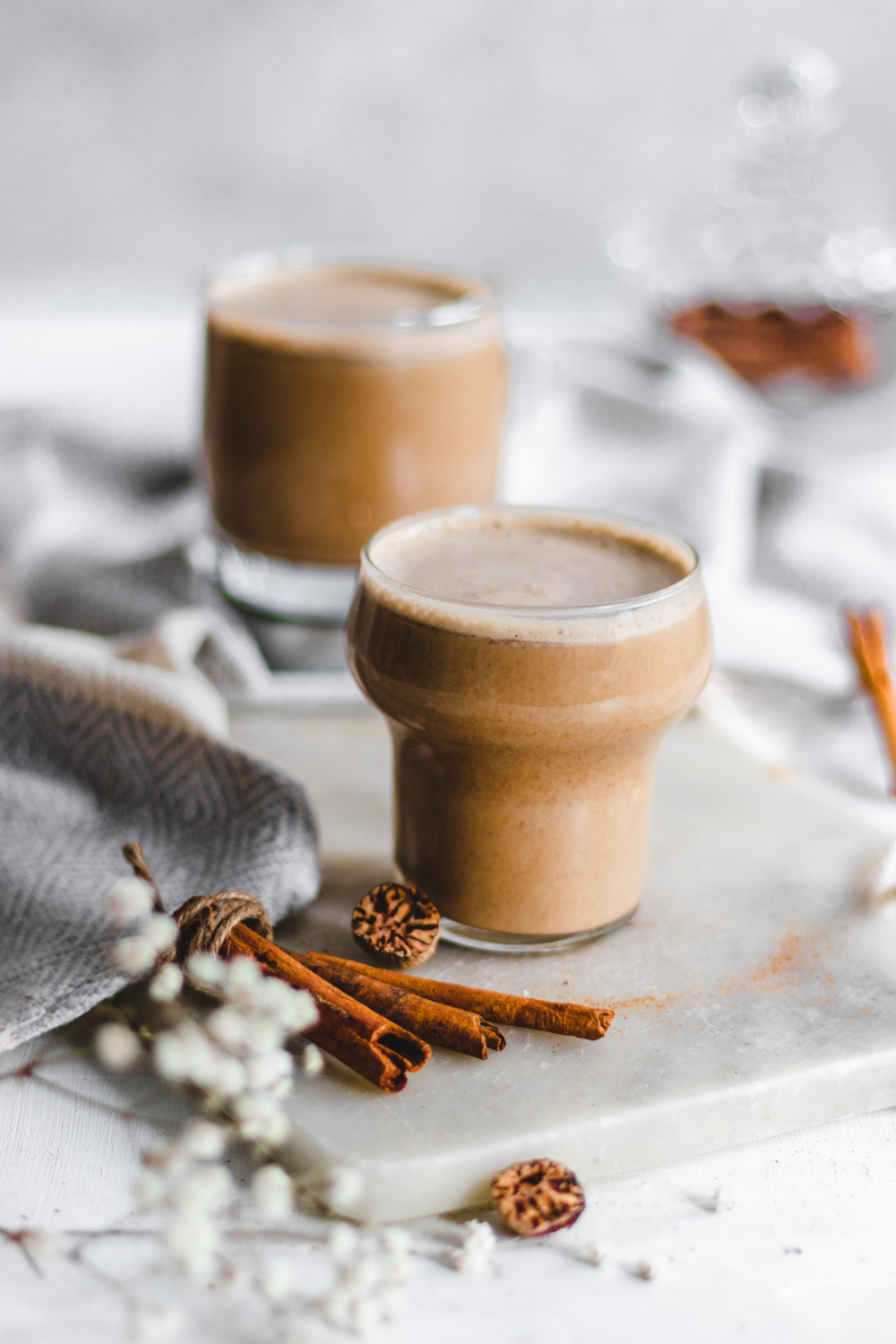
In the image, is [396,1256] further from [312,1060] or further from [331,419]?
[331,419]

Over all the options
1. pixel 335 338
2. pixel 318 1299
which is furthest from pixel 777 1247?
pixel 335 338

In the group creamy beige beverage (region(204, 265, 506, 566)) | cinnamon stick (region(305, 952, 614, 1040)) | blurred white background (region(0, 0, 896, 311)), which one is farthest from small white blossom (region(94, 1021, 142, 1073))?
blurred white background (region(0, 0, 896, 311))

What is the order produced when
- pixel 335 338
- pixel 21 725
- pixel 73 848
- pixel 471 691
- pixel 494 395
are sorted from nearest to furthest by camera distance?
pixel 471 691 < pixel 73 848 < pixel 21 725 < pixel 335 338 < pixel 494 395

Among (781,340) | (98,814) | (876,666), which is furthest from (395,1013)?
(781,340)

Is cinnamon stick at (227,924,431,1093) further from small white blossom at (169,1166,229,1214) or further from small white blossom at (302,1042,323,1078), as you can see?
small white blossom at (169,1166,229,1214)

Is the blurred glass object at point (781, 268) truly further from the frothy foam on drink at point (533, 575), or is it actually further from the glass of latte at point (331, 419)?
the frothy foam on drink at point (533, 575)

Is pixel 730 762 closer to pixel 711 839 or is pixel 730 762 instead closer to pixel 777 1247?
pixel 711 839
